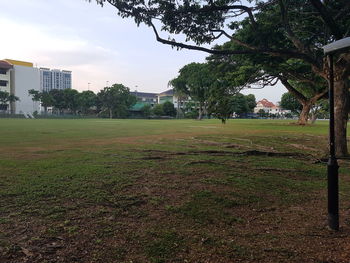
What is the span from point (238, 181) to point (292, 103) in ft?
207

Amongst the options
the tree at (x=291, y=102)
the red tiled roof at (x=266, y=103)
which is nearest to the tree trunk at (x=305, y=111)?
the tree at (x=291, y=102)

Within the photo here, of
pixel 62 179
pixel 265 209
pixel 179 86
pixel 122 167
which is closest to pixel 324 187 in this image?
pixel 265 209

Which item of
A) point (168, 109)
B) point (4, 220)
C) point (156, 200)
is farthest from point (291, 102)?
point (4, 220)

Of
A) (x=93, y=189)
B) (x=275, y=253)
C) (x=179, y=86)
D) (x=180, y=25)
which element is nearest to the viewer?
(x=275, y=253)

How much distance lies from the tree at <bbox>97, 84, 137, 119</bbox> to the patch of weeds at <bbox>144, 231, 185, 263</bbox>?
76.5 meters

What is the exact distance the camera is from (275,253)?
330 centimetres

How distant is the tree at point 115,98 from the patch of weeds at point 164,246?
76462 mm

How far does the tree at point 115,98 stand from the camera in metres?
77.9

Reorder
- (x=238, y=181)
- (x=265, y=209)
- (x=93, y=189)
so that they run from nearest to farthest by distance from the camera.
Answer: (x=265, y=209) → (x=93, y=189) → (x=238, y=181)

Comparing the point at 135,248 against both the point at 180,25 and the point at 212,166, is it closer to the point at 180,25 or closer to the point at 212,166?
the point at 212,166

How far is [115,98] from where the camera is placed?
257 ft

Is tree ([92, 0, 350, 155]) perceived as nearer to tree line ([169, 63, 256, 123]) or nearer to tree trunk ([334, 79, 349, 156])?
tree trunk ([334, 79, 349, 156])

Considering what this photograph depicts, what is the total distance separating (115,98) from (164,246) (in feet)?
254

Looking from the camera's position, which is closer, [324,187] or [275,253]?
[275,253]
